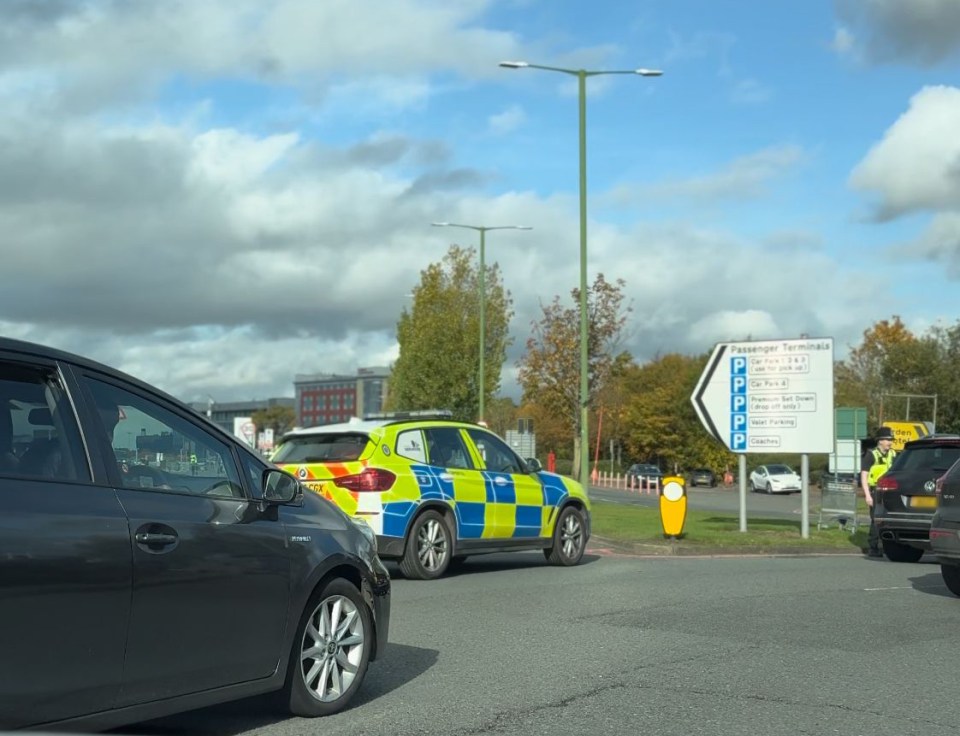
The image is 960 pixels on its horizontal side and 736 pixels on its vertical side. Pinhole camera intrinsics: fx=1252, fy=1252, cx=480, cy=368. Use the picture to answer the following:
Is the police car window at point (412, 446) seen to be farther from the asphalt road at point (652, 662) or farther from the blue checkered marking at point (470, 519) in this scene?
the asphalt road at point (652, 662)

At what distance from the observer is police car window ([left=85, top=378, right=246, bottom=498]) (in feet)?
17.3

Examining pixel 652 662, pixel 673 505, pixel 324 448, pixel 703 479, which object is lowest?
pixel 703 479

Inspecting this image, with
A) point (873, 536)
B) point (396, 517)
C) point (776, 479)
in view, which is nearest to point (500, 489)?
point (396, 517)

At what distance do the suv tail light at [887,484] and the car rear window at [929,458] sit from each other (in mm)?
276

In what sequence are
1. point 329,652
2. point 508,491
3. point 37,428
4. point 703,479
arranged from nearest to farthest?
point 37,428 < point 329,652 < point 508,491 < point 703,479

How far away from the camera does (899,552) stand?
56.7ft

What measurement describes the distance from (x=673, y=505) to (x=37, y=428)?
14777mm

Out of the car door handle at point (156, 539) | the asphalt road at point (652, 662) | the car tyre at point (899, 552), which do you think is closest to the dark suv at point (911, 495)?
the car tyre at point (899, 552)

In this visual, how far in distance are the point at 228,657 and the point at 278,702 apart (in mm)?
728

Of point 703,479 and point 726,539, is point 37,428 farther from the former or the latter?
point 703,479

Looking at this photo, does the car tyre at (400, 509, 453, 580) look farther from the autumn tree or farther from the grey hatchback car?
the autumn tree

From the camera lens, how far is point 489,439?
571 inches

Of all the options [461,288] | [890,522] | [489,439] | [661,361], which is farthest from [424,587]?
Answer: [661,361]

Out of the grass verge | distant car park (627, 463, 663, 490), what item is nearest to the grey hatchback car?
the grass verge
